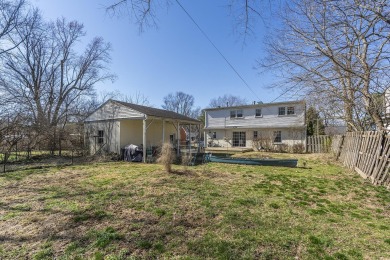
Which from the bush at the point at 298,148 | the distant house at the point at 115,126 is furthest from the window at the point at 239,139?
the distant house at the point at 115,126

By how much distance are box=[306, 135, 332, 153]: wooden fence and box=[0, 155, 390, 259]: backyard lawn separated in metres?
11.3

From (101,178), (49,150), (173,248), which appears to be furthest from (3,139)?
(173,248)

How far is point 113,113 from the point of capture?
14750 millimetres

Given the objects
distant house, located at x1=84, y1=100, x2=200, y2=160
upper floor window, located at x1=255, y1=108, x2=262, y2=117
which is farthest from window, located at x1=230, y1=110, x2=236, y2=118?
A: distant house, located at x1=84, y1=100, x2=200, y2=160

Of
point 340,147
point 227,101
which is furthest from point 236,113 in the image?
point 227,101

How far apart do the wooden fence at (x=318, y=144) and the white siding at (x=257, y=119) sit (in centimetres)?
166

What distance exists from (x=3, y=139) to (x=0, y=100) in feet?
11.0

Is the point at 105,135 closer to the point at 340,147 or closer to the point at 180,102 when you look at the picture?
the point at 340,147

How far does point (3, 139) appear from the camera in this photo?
11531 millimetres

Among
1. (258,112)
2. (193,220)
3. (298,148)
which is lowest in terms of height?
(193,220)

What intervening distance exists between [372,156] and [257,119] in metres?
15.2

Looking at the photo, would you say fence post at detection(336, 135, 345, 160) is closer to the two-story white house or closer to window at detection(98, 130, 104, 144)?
the two-story white house

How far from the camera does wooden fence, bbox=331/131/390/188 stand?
6.70m

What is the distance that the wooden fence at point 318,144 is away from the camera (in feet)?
56.0
